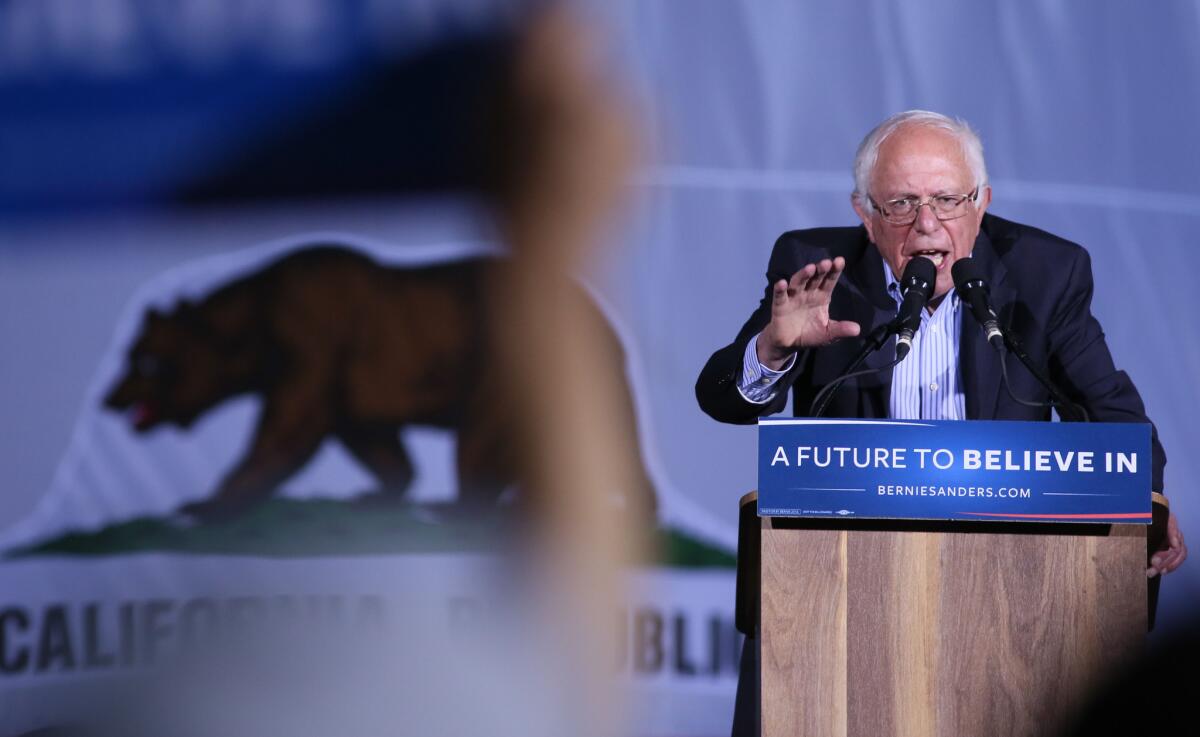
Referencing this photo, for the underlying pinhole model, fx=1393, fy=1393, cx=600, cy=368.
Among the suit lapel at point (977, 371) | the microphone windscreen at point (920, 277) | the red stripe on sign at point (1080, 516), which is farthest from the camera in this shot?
the suit lapel at point (977, 371)

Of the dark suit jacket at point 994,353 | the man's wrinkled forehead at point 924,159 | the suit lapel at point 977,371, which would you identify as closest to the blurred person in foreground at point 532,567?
the dark suit jacket at point 994,353

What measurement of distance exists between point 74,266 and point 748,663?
2.19 m

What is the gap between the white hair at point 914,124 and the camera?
2312 millimetres

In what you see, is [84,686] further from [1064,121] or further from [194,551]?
[1064,121]

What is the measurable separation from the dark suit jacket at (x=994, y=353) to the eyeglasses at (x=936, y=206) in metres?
0.10

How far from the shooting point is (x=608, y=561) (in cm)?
334

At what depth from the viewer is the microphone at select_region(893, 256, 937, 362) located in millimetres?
1803

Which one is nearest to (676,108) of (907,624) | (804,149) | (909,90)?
(804,149)

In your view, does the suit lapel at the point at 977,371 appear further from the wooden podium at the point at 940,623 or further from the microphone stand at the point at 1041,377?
the wooden podium at the point at 940,623

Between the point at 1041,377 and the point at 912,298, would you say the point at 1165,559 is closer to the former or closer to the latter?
the point at 1041,377

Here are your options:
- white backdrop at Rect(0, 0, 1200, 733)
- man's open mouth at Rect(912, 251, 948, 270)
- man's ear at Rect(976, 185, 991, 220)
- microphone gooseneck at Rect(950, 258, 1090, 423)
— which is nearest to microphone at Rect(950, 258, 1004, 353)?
microphone gooseneck at Rect(950, 258, 1090, 423)

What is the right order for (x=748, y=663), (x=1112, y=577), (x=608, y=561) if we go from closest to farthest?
1. (x=1112, y=577)
2. (x=748, y=663)
3. (x=608, y=561)

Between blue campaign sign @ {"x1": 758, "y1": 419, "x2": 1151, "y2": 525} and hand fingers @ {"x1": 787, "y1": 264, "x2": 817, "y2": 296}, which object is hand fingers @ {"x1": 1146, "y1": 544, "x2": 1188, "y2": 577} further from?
hand fingers @ {"x1": 787, "y1": 264, "x2": 817, "y2": 296}

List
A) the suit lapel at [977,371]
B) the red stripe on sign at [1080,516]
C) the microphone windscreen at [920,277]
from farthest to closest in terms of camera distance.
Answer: the suit lapel at [977,371]
the microphone windscreen at [920,277]
the red stripe on sign at [1080,516]
